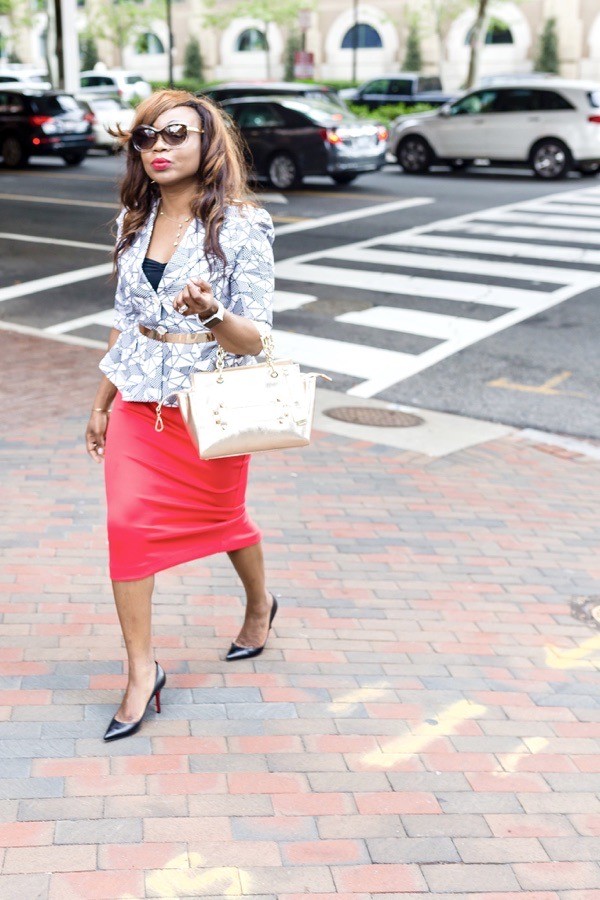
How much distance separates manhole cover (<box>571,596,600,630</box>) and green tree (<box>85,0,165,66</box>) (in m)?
52.9

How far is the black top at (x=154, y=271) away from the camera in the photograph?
11.7 ft

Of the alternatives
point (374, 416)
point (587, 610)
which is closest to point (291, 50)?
point (374, 416)

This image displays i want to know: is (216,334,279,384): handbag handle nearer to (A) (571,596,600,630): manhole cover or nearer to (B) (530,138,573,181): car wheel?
(A) (571,596,600,630): manhole cover

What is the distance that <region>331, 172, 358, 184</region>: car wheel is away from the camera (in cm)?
2103

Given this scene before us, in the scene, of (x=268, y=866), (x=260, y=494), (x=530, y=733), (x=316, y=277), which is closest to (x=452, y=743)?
(x=530, y=733)

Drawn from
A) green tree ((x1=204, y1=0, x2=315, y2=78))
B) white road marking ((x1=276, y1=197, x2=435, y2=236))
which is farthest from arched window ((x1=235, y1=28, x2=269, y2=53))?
white road marking ((x1=276, y1=197, x2=435, y2=236))

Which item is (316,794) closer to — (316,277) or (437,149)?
(316,277)

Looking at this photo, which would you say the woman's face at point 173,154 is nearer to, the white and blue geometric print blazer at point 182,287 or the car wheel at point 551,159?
the white and blue geometric print blazer at point 182,287

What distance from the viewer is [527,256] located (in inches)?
553

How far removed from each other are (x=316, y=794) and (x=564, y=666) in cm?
137

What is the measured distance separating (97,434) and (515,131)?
19.5 metres

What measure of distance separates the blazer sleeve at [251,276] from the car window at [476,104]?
20020mm

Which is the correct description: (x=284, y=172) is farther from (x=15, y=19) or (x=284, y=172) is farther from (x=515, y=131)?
(x=15, y=19)

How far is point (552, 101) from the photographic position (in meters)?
21.3
